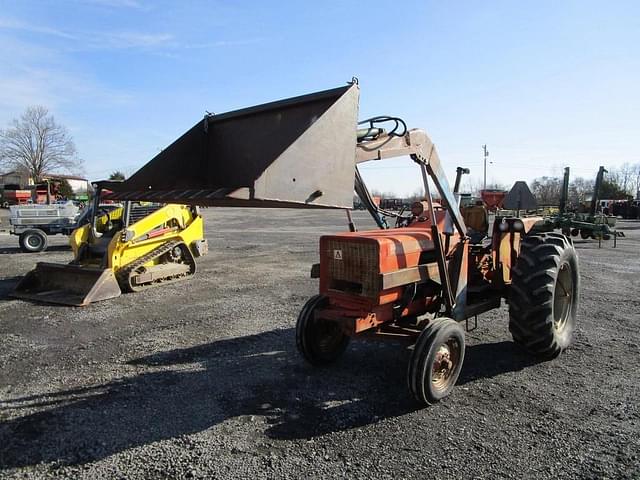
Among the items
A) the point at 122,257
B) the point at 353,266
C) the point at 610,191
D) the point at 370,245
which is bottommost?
the point at 122,257

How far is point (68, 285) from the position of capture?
8.22 meters

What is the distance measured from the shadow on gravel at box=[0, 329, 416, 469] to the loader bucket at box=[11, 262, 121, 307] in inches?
124

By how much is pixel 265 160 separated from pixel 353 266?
53.4 inches

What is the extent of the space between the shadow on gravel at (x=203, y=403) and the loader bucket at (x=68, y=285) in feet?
10.4

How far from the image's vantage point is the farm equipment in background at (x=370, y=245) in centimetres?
329

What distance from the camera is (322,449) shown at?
130 inches

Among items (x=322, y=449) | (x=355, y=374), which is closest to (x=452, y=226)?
(x=355, y=374)

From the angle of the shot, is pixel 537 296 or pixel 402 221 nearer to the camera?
pixel 537 296

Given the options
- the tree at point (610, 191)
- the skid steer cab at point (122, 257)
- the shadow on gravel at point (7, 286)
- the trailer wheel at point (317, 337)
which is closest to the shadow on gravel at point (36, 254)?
the shadow on gravel at point (7, 286)

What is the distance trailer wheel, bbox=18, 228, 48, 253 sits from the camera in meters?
14.8

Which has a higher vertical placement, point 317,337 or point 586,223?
point 586,223

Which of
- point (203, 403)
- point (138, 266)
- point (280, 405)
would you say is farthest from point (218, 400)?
point (138, 266)

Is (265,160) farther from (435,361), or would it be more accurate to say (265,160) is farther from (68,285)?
(68,285)

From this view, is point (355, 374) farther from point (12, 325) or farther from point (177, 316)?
point (12, 325)
